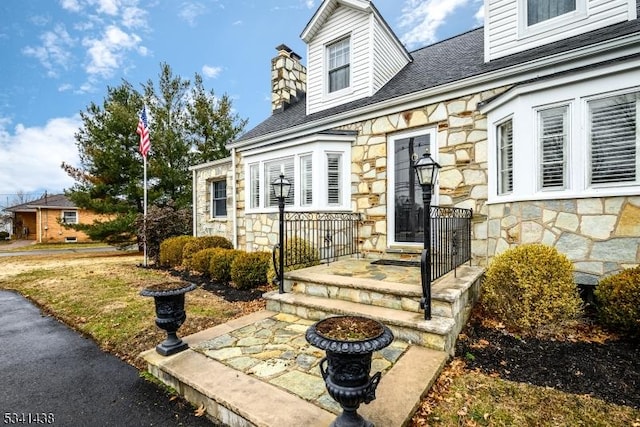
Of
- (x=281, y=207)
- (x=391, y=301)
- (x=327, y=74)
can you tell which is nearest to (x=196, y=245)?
(x=281, y=207)

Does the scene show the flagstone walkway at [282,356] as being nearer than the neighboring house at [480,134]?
Yes

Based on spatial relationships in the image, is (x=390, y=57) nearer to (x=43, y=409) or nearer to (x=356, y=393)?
(x=356, y=393)

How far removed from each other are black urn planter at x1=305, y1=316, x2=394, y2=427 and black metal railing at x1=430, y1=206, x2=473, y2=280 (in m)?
2.27

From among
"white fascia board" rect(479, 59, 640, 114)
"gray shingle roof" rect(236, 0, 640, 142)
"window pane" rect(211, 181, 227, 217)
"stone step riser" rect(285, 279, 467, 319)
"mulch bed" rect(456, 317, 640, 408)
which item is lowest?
"mulch bed" rect(456, 317, 640, 408)

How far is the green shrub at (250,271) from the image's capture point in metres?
6.06

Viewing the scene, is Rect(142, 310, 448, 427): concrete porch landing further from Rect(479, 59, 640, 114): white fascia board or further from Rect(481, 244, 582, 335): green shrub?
Rect(479, 59, 640, 114): white fascia board

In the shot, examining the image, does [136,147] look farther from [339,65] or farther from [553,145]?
[553,145]

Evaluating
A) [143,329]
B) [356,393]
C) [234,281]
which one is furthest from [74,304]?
[356,393]

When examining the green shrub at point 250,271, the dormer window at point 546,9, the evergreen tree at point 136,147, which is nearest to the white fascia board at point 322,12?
the dormer window at point 546,9

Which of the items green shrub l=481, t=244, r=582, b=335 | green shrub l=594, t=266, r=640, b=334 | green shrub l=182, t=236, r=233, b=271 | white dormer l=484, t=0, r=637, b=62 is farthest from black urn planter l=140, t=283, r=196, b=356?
white dormer l=484, t=0, r=637, b=62

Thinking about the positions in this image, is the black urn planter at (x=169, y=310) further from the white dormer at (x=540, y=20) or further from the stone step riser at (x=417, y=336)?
the white dormer at (x=540, y=20)

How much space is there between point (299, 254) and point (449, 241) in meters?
2.59

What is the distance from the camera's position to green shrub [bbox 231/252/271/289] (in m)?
6.06

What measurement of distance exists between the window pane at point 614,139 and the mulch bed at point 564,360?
6.61 ft
